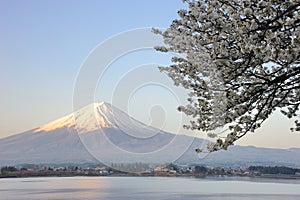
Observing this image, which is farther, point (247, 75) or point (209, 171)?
point (209, 171)

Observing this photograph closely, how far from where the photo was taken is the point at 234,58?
17.9ft

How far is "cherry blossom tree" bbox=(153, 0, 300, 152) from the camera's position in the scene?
502cm

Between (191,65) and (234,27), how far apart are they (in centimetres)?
109

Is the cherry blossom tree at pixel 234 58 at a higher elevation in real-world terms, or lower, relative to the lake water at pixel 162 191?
higher

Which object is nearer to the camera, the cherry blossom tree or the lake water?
the cherry blossom tree

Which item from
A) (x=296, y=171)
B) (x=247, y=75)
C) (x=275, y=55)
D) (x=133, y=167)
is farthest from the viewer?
(x=133, y=167)

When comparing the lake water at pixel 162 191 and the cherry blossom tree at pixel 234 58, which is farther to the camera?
the lake water at pixel 162 191

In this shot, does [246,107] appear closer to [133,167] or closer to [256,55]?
[256,55]

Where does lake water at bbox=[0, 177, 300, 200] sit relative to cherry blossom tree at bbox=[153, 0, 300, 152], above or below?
below

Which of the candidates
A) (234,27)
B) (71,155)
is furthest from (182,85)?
(71,155)

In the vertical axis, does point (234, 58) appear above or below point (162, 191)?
above

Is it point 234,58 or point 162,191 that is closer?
point 234,58

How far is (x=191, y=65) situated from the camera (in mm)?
6125

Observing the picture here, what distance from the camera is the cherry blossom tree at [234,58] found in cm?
502
